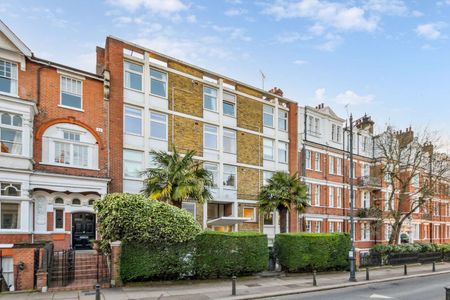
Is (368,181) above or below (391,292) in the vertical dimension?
above

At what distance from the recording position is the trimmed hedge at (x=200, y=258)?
17.3m

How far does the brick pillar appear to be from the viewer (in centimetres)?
1716

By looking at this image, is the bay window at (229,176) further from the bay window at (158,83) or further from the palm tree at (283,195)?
the bay window at (158,83)

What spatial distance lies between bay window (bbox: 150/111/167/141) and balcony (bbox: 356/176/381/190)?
25.0m

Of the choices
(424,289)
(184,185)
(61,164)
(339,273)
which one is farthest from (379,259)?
(61,164)

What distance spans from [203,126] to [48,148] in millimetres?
11755

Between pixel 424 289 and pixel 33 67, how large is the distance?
23.8 m

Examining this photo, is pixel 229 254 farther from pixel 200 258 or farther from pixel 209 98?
pixel 209 98

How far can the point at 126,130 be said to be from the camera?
25922 mm

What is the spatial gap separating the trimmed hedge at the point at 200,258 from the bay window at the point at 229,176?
10156mm

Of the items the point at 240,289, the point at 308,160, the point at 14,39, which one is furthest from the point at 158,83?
the point at 308,160

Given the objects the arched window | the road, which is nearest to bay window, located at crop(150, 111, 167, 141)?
the arched window

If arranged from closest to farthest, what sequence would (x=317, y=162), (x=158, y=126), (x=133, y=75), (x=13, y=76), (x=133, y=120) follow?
1. (x=13, y=76)
2. (x=133, y=120)
3. (x=133, y=75)
4. (x=158, y=126)
5. (x=317, y=162)

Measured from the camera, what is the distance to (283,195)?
27.8m
